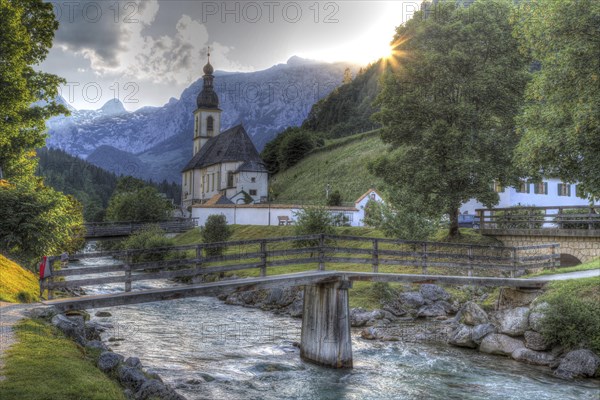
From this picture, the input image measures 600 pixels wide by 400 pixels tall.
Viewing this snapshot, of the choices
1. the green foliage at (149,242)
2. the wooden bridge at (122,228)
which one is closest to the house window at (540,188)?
the green foliage at (149,242)

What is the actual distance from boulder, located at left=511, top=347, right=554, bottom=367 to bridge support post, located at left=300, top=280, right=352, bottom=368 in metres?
5.61

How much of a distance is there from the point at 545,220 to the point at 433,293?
892 centimetres

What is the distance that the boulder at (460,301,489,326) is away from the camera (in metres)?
19.7

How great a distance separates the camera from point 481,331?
59.1ft

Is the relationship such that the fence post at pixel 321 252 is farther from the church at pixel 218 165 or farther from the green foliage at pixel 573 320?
the church at pixel 218 165

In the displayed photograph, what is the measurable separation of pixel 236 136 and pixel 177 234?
96.9 ft

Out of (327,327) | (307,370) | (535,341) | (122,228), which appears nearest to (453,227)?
(535,341)

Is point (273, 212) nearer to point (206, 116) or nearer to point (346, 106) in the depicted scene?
point (206, 116)

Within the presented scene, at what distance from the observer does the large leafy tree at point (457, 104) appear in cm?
2931

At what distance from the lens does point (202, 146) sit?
106m

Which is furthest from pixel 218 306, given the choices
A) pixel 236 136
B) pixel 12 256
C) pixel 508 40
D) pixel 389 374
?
pixel 236 136

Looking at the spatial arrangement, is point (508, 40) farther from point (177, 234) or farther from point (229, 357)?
point (177, 234)

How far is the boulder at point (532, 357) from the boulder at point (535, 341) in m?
0.20

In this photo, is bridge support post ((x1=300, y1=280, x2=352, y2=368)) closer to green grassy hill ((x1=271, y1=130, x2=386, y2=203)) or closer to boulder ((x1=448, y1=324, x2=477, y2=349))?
boulder ((x1=448, y1=324, x2=477, y2=349))
